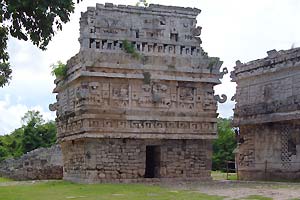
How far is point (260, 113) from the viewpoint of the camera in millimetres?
24516

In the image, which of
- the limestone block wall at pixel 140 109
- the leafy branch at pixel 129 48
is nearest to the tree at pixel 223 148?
the limestone block wall at pixel 140 109

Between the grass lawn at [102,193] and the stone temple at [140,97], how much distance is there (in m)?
1.92

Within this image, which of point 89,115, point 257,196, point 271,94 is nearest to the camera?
point 257,196

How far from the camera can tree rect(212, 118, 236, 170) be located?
4212 cm

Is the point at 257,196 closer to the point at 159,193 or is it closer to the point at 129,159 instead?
the point at 159,193

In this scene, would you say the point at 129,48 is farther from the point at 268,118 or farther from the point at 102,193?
the point at 268,118

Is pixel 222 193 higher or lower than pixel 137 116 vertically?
lower

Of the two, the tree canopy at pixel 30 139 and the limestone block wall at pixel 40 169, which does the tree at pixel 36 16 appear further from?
the tree canopy at pixel 30 139

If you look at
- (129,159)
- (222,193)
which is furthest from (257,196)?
(129,159)

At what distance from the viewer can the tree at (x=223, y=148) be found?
42.1 metres

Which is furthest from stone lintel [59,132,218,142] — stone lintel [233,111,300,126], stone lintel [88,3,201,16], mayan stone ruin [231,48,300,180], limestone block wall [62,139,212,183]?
stone lintel [88,3,201,16]

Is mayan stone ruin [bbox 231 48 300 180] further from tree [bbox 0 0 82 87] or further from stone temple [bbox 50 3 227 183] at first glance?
tree [bbox 0 0 82 87]

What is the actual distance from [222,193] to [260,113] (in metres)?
9.42

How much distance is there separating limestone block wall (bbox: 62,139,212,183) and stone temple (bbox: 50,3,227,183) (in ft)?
0.12
